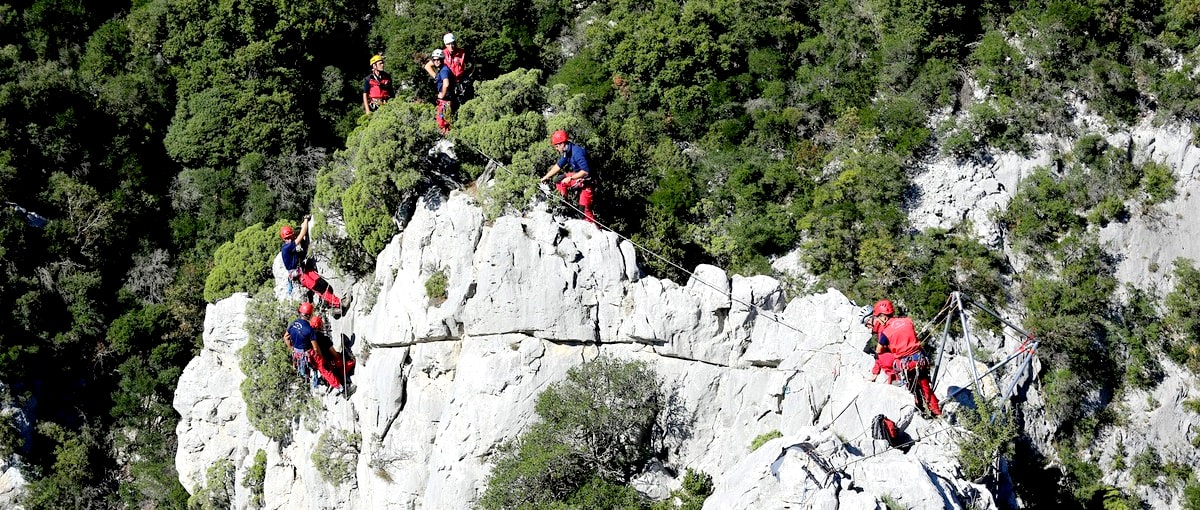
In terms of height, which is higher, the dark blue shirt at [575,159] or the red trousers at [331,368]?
the dark blue shirt at [575,159]

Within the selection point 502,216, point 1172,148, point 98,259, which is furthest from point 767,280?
point 98,259

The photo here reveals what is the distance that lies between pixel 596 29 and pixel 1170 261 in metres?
17.8

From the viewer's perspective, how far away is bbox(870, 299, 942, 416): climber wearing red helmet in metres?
24.2

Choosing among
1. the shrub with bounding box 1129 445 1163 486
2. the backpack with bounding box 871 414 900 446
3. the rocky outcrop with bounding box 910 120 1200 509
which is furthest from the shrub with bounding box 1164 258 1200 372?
the backpack with bounding box 871 414 900 446

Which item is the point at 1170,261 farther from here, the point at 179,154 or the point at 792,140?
the point at 179,154

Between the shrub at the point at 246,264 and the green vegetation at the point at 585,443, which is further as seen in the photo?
the shrub at the point at 246,264

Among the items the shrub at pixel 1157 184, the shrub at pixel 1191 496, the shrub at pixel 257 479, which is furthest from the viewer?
the shrub at pixel 1157 184

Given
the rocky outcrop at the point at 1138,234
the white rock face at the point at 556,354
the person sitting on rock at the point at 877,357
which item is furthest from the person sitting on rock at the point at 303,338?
the rocky outcrop at the point at 1138,234

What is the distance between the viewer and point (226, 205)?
40062 mm

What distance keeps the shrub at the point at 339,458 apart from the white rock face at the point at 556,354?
21 cm

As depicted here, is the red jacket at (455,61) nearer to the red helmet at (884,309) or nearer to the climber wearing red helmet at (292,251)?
the climber wearing red helmet at (292,251)

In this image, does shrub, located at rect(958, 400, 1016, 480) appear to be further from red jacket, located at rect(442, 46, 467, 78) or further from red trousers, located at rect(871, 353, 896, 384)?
red jacket, located at rect(442, 46, 467, 78)

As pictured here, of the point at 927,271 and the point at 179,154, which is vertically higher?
the point at 179,154

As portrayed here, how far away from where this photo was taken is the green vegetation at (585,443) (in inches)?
1008
